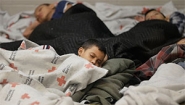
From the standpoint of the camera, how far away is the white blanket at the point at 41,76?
2.82 feet

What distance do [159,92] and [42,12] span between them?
1.24 m

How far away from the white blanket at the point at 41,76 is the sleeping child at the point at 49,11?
2.55 ft

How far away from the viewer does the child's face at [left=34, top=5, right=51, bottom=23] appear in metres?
1.91

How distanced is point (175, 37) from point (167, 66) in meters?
0.58

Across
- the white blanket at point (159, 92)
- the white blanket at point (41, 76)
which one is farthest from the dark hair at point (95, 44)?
the white blanket at point (159, 92)

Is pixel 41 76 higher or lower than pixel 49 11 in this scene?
higher

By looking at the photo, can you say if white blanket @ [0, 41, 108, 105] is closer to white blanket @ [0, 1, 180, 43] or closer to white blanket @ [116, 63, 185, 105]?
white blanket @ [116, 63, 185, 105]

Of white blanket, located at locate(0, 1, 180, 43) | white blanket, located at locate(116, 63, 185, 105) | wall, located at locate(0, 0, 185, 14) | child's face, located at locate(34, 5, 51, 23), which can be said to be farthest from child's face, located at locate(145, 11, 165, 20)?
white blanket, located at locate(116, 63, 185, 105)

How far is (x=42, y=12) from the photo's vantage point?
1.91m

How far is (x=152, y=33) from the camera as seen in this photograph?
146 centimetres

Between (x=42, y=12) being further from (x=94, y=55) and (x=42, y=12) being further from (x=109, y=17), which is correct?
(x=94, y=55)

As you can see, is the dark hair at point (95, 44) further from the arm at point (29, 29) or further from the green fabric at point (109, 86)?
the arm at point (29, 29)

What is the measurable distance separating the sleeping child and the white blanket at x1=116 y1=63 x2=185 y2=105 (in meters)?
1.08

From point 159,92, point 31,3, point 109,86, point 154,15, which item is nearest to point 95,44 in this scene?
point 109,86
